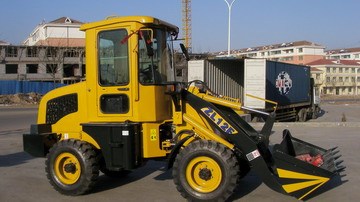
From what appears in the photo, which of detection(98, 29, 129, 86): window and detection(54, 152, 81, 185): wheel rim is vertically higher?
detection(98, 29, 129, 86): window

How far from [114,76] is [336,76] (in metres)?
113

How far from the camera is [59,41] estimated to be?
84.9 m

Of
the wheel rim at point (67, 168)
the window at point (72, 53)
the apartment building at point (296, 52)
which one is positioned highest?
the apartment building at point (296, 52)

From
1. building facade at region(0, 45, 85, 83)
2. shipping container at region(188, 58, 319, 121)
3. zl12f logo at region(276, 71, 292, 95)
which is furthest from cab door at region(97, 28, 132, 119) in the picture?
building facade at region(0, 45, 85, 83)

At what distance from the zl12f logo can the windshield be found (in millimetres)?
16261

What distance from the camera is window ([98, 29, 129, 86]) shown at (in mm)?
6641

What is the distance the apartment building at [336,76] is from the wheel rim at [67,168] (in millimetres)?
103300

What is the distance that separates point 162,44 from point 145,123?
4.25 feet

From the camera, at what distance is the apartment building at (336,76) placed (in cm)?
10762

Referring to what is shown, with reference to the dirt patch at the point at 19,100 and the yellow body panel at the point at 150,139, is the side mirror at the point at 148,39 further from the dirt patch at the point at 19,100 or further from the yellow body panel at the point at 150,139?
the dirt patch at the point at 19,100

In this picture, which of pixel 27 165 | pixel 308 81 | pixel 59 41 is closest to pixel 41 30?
pixel 59 41

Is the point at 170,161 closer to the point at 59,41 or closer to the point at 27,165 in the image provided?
the point at 27,165

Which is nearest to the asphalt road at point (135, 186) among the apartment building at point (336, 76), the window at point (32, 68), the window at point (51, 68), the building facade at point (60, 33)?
the window at point (51, 68)

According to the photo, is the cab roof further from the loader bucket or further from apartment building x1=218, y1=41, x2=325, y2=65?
apartment building x1=218, y1=41, x2=325, y2=65
